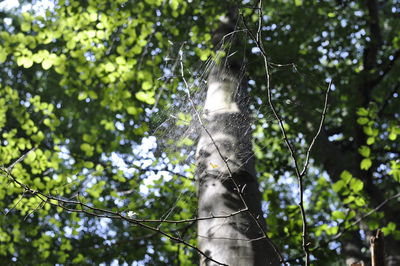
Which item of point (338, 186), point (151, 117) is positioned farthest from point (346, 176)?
point (151, 117)

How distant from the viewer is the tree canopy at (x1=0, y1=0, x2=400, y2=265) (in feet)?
14.1

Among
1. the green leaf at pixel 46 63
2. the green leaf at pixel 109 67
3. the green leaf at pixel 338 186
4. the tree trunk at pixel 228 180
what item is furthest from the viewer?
the green leaf at pixel 109 67

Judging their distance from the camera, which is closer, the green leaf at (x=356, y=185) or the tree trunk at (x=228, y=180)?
the tree trunk at (x=228, y=180)

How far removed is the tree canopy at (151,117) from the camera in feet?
14.1

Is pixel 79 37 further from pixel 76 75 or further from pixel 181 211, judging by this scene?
pixel 181 211

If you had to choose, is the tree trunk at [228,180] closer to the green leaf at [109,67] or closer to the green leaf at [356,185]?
the green leaf at [356,185]

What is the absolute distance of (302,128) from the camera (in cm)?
530

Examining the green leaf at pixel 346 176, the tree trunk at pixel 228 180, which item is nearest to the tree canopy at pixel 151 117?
the green leaf at pixel 346 176

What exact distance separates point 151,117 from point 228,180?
1463mm

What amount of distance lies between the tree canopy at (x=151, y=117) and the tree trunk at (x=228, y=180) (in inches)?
26.8

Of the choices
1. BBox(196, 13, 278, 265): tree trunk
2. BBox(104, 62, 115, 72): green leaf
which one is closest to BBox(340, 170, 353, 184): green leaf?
BBox(196, 13, 278, 265): tree trunk

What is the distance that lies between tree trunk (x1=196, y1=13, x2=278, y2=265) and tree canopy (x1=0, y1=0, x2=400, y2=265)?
0.68 metres

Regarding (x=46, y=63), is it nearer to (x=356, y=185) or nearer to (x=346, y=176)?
(x=346, y=176)

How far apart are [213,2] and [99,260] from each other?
3134 millimetres
